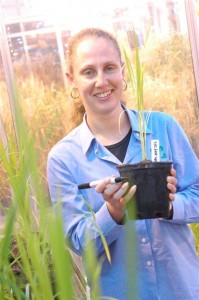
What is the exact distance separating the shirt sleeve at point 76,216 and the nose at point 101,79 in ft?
0.62

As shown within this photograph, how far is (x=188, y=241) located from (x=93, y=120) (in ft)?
1.13

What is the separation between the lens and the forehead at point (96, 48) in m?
1.27

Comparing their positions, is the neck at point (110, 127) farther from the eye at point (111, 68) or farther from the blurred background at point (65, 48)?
the blurred background at point (65, 48)

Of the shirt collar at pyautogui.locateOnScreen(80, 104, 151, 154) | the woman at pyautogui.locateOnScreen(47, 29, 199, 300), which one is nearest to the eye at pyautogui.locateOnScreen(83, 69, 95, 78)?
the woman at pyautogui.locateOnScreen(47, 29, 199, 300)

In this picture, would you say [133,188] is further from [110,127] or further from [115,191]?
[110,127]

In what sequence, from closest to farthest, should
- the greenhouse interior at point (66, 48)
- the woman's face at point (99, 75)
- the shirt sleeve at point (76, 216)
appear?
the shirt sleeve at point (76, 216) < the woman's face at point (99, 75) < the greenhouse interior at point (66, 48)

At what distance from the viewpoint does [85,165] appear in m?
1.27

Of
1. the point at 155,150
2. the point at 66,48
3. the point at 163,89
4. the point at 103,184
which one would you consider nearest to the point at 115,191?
the point at 103,184

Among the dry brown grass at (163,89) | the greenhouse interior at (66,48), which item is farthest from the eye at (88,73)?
the dry brown grass at (163,89)

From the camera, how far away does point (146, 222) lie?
1.23m

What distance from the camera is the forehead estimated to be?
1.27m

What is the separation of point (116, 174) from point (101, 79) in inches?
8.2

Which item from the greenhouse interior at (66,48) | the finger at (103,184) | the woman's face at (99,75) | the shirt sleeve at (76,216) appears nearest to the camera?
the finger at (103,184)

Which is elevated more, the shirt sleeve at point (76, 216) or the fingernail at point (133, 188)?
the fingernail at point (133, 188)
